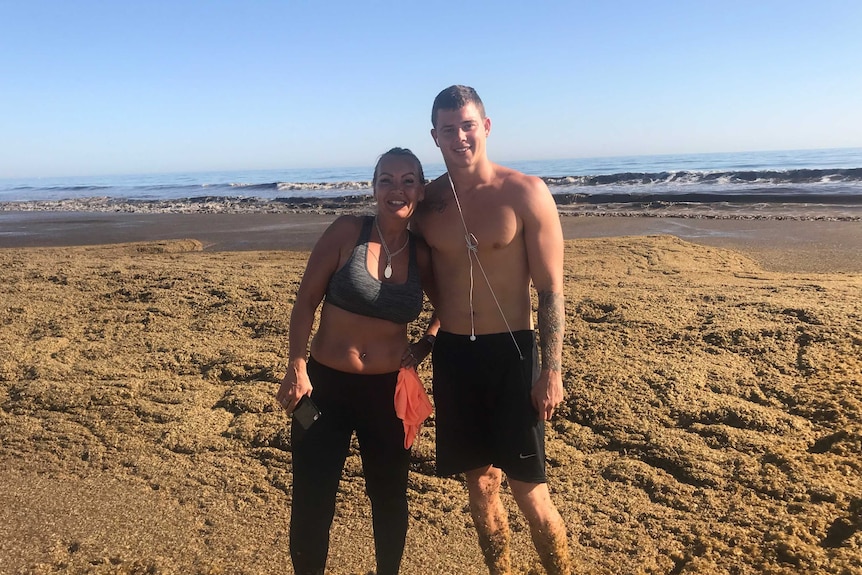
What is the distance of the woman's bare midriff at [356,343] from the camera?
2418 mm

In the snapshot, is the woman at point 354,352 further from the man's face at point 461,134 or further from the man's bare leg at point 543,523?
the man's bare leg at point 543,523

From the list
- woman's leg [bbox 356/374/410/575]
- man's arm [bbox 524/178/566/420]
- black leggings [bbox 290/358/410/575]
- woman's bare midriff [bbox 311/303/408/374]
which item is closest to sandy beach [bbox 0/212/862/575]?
woman's leg [bbox 356/374/410/575]

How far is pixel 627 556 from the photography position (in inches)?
111

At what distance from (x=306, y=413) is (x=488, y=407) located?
0.73 metres

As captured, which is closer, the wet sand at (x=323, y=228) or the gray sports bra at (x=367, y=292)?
the gray sports bra at (x=367, y=292)

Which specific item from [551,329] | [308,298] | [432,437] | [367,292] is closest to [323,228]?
[432,437]

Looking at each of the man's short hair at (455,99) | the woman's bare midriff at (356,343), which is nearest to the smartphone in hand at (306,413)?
the woman's bare midriff at (356,343)

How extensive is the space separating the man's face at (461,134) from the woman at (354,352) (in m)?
0.14

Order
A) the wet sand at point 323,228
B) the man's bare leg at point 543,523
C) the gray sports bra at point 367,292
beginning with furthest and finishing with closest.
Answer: the wet sand at point 323,228, the man's bare leg at point 543,523, the gray sports bra at point 367,292

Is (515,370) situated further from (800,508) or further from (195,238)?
(195,238)

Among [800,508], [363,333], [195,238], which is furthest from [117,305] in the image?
[195,238]

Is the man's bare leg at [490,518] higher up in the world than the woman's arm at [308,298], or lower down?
lower down

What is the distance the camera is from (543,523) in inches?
97.3

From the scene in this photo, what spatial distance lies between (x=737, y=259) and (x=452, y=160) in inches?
330
